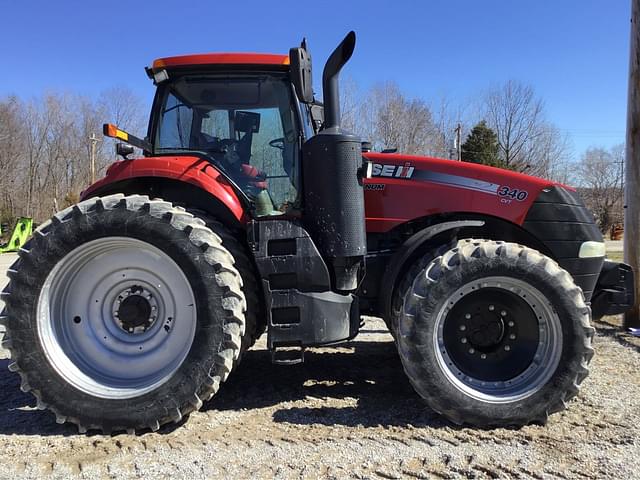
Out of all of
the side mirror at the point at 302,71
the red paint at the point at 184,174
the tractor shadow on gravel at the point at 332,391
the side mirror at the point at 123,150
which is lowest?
the tractor shadow on gravel at the point at 332,391

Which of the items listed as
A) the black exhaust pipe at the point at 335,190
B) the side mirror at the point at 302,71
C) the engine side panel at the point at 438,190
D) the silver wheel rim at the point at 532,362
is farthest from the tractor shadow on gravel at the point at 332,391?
the side mirror at the point at 302,71

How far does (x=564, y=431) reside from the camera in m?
2.86

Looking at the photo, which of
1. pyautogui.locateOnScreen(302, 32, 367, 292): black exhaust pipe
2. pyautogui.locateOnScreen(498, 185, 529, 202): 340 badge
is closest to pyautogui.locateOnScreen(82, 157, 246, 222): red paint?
pyautogui.locateOnScreen(302, 32, 367, 292): black exhaust pipe

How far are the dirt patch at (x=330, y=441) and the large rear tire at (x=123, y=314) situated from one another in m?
0.23

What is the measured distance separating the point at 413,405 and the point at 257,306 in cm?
127

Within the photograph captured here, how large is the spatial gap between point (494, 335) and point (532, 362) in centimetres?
29

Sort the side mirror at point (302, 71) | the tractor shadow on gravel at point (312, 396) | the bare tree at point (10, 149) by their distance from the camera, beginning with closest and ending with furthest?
1. the side mirror at point (302, 71)
2. the tractor shadow on gravel at point (312, 396)
3. the bare tree at point (10, 149)

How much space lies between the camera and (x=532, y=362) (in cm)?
305

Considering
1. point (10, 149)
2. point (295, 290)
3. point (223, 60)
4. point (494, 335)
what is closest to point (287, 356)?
point (295, 290)

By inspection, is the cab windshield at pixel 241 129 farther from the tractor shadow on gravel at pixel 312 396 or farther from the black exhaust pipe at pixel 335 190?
the tractor shadow on gravel at pixel 312 396

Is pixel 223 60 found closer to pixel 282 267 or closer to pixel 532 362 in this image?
pixel 282 267

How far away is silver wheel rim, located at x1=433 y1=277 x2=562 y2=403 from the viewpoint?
9.70 feet

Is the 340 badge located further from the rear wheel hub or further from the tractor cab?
the rear wheel hub

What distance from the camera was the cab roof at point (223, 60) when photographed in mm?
3438
